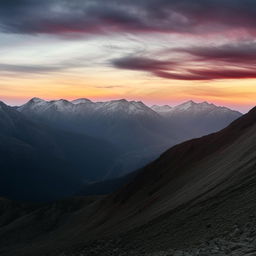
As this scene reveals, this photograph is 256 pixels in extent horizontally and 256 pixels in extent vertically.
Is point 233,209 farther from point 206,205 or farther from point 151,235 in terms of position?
point 151,235

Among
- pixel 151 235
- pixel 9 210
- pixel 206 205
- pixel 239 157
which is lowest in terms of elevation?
pixel 9 210

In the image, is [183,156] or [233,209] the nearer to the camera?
[233,209]

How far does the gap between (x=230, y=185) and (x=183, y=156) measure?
4969 cm

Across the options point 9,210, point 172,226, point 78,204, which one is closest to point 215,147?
point 172,226

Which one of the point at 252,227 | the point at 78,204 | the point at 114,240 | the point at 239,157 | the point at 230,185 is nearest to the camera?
the point at 252,227

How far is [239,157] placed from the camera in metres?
49.6

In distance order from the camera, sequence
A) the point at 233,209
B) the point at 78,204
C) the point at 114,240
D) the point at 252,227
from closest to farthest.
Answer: the point at 252,227
the point at 233,209
the point at 114,240
the point at 78,204

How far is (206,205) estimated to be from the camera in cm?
3503

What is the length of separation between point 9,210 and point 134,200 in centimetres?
9139

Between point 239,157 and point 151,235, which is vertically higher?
point 239,157

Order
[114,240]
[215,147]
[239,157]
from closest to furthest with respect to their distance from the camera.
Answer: [114,240]
[239,157]
[215,147]

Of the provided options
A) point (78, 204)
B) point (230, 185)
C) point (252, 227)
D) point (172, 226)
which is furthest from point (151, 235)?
point (78, 204)

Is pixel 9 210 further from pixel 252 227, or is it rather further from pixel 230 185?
pixel 252 227

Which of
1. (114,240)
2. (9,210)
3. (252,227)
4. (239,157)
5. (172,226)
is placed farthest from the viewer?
(9,210)
